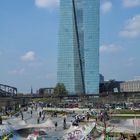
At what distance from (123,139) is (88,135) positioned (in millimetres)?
3124

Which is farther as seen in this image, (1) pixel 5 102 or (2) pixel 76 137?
(1) pixel 5 102

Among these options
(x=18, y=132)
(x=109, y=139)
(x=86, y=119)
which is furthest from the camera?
(x=86, y=119)

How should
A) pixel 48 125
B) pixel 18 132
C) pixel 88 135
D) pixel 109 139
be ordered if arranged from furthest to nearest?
pixel 48 125, pixel 18 132, pixel 88 135, pixel 109 139

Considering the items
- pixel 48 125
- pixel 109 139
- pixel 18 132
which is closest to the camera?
pixel 109 139

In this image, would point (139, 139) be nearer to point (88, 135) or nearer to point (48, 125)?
point (88, 135)

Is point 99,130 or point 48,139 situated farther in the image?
point 99,130

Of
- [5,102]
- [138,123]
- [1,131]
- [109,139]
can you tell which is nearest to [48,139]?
[109,139]

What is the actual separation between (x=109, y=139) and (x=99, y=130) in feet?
39.8

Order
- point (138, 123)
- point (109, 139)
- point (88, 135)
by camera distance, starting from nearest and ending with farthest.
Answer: point (109, 139)
point (88, 135)
point (138, 123)

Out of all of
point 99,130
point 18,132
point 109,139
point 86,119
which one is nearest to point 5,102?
point 86,119

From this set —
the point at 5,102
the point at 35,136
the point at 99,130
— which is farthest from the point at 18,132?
the point at 5,102

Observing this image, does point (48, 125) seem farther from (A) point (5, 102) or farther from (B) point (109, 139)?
(A) point (5, 102)

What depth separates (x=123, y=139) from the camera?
37469mm

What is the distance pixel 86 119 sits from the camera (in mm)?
77000
